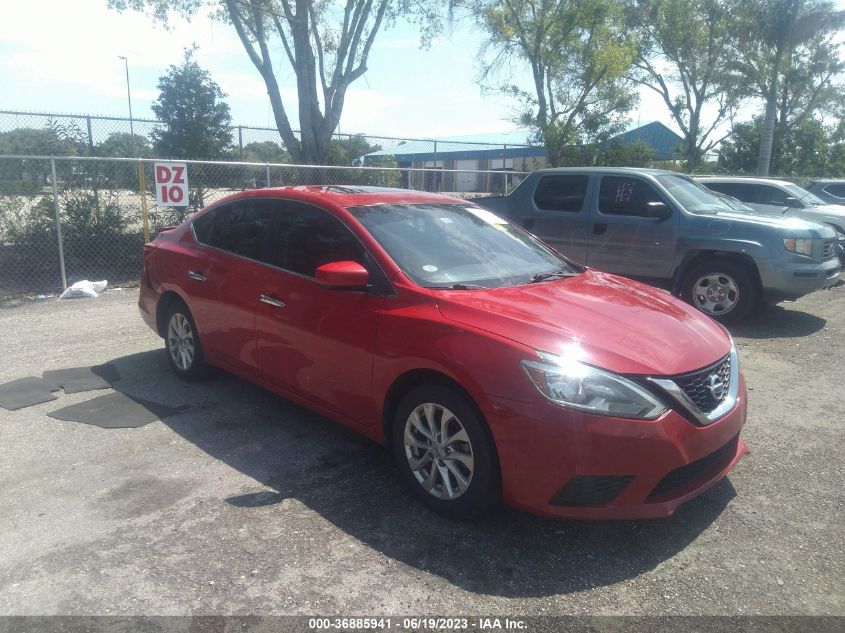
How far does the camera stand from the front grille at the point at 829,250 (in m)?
8.09

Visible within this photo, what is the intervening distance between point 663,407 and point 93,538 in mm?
2834

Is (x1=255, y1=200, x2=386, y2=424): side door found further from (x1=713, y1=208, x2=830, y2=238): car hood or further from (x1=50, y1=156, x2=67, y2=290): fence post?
(x1=50, y1=156, x2=67, y2=290): fence post

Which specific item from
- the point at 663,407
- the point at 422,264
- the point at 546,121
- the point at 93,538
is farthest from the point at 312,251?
the point at 546,121

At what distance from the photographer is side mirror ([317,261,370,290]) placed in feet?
12.2

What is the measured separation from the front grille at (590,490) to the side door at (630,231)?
5825 millimetres

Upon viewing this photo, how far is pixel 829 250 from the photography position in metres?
8.30

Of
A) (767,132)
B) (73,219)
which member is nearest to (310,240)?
(73,219)

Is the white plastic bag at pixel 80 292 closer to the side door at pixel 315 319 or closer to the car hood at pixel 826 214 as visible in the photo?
the side door at pixel 315 319

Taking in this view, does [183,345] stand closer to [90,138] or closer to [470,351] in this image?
[470,351]

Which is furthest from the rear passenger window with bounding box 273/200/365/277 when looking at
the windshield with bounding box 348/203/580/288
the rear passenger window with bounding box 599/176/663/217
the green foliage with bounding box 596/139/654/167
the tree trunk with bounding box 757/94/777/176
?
the tree trunk with bounding box 757/94/777/176

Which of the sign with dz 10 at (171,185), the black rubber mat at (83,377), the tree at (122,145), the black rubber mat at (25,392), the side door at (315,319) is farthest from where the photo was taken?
the tree at (122,145)

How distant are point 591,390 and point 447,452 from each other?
2.75 ft

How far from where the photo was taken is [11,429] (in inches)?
183

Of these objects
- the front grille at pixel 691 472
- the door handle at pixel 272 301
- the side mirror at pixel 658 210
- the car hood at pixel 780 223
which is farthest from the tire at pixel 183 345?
the car hood at pixel 780 223
